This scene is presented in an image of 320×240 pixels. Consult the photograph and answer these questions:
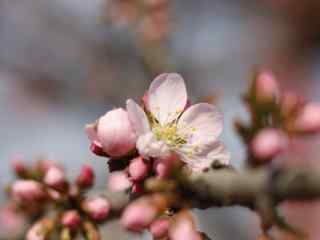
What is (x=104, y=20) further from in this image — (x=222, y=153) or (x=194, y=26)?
A: (x=222, y=153)

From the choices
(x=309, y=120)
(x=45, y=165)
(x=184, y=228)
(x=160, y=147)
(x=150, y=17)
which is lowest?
(x=184, y=228)

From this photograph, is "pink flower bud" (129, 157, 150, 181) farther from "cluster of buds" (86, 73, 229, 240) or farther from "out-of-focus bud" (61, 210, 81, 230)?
"out-of-focus bud" (61, 210, 81, 230)

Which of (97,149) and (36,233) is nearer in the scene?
(97,149)

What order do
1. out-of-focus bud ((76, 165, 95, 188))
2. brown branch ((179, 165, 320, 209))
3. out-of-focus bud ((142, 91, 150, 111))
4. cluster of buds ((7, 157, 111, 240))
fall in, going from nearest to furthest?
brown branch ((179, 165, 320, 209)) < out-of-focus bud ((142, 91, 150, 111)) < cluster of buds ((7, 157, 111, 240)) < out-of-focus bud ((76, 165, 95, 188))

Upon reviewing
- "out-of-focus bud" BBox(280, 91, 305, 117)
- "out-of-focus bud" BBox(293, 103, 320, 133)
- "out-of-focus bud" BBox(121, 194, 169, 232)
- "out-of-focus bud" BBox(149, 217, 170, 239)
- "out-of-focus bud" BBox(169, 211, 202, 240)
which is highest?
"out-of-focus bud" BBox(280, 91, 305, 117)

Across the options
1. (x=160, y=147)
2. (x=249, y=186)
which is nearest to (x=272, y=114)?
(x=249, y=186)

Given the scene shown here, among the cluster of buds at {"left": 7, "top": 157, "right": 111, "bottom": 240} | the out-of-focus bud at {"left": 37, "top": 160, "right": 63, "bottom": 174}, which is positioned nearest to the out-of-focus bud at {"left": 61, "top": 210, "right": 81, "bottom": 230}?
the cluster of buds at {"left": 7, "top": 157, "right": 111, "bottom": 240}

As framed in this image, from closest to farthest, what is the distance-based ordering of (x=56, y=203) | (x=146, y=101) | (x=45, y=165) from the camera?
(x=146, y=101) → (x=56, y=203) → (x=45, y=165)

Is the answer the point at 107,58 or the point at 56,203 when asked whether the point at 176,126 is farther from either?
the point at 107,58
